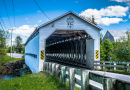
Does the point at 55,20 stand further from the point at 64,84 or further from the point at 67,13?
the point at 64,84

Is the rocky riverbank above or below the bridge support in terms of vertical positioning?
below

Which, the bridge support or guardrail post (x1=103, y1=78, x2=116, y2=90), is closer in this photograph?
guardrail post (x1=103, y1=78, x2=116, y2=90)

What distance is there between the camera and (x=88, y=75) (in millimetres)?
5055

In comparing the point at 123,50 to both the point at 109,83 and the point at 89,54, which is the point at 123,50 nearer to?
the point at 89,54

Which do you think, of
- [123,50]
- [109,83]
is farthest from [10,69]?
[109,83]

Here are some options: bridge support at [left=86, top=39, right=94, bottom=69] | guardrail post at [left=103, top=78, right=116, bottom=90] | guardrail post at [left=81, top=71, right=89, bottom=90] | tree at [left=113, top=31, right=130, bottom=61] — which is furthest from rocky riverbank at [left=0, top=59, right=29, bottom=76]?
guardrail post at [left=103, top=78, right=116, bottom=90]

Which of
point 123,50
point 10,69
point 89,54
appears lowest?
point 10,69

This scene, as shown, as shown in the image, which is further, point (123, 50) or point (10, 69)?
point (10, 69)

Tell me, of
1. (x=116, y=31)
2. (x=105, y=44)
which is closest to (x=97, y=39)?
(x=105, y=44)

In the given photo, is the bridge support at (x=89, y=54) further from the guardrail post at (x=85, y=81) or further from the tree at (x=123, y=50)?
the tree at (x=123, y=50)

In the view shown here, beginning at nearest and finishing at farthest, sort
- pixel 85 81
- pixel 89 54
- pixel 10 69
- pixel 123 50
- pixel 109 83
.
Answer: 1. pixel 109 83
2. pixel 85 81
3. pixel 89 54
4. pixel 123 50
5. pixel 10 69

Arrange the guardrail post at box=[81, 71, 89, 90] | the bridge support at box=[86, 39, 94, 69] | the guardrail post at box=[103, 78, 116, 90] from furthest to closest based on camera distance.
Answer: the bridge support at box=[86, 39, 94, 69] < the guardrail post at box=[81, 71, 89, 90] < the guardrail post at box=[103, 78, 116, 90]

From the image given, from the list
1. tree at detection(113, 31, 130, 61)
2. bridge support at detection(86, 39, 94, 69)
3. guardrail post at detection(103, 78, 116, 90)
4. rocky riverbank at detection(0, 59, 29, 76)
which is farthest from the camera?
rocky riverbank at detection(0, 59, 29, 76)

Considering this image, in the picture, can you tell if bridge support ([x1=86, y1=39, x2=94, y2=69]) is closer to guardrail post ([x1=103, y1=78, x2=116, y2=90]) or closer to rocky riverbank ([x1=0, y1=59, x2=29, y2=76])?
guardrail post ([x1=103, y1=78, x2=116, y2=90])
